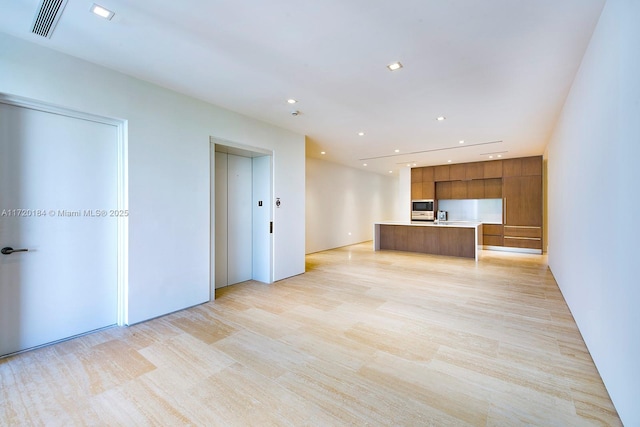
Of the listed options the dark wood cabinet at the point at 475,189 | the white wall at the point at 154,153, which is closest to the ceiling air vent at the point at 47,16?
the white wall at the point at 154,153

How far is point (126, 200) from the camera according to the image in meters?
3.13

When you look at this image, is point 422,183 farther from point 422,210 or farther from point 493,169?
point 493,169

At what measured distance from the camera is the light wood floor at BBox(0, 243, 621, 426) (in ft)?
6.03

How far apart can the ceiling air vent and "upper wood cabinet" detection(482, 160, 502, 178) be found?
9.65 metres

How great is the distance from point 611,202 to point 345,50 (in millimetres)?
2474

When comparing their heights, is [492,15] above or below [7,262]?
above

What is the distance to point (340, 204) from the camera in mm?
9359

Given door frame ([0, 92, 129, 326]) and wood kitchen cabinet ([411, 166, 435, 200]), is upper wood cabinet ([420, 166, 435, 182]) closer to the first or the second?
wood kitchen cabinet ([411, 166, 435, 200])

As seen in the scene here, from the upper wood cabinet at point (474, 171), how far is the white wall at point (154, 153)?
24.6 feet

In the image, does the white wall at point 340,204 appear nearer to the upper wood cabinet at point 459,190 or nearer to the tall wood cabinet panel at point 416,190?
the tall wood cabinet panel at point 416,190

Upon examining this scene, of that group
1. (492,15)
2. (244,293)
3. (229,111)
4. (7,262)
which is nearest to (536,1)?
(492,15)

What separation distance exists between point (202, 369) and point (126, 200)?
2.10 metres

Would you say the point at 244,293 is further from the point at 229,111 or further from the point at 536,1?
the point at 536,1

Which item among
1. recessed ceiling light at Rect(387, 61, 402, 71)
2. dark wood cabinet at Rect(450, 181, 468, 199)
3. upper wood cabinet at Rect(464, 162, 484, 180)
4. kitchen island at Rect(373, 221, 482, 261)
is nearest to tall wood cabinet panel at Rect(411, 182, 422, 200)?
dark wood cabinet at Rect(450, 181, 468, 199)
